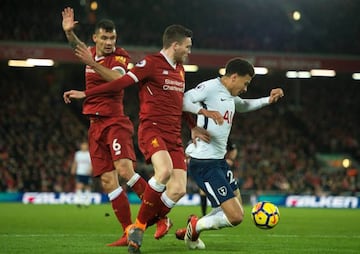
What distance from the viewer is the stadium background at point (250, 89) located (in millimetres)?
29719

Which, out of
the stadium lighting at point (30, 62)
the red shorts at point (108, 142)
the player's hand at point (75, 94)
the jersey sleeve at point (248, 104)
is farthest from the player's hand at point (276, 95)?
the stadium lighting at point (30, 62)

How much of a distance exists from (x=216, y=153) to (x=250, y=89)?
30.2 meters

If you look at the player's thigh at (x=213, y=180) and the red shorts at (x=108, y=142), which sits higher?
the red shorts at (x=108, y=142)

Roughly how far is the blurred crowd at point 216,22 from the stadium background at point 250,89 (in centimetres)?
6

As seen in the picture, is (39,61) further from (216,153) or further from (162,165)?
(162,165)

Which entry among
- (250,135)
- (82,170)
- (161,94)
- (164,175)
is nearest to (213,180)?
(164,175)

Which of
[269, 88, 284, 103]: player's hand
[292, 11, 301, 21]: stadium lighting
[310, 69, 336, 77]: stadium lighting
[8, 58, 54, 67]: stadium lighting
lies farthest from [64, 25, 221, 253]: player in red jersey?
[292, 11, 301, 21]: stadium lighting

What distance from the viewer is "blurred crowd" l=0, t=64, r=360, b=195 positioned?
94.4 ft

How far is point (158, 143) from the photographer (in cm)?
866

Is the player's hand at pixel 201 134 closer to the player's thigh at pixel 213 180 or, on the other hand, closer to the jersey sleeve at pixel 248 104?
the player's thigh at pixel 213 180

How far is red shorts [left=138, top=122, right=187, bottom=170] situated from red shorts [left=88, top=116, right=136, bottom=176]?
526 millimetres

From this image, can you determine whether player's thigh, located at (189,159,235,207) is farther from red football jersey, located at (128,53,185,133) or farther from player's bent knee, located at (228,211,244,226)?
red football jersey, located at (128,53,185,133)

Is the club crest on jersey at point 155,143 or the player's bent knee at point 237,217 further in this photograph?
the player's bent knee at point 237,217

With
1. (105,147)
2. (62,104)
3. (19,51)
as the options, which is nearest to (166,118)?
(105,147)
